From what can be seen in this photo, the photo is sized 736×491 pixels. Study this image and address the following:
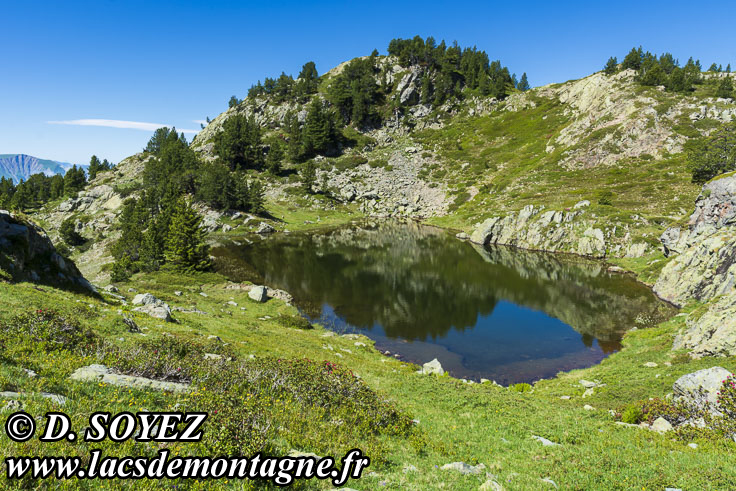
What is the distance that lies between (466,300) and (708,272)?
87.9 ft

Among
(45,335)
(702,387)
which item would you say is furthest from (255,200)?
(702,387)

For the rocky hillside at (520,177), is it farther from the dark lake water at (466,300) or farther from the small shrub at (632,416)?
the small shrub at (632,416)

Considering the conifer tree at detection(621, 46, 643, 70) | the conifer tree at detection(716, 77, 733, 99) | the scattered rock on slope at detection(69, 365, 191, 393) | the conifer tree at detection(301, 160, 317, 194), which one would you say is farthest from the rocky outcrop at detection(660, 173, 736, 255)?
the conifer tree at detection(621, 46, 643, 70)

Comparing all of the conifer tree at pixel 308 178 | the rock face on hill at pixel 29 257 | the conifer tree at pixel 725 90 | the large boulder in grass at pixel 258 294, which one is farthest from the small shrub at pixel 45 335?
the conifer tree at pixel 725 90

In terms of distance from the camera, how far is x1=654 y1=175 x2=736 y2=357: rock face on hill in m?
22.8

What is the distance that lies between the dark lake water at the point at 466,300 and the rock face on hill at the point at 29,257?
79.1 ft

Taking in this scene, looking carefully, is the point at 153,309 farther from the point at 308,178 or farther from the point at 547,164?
the point at 547,164

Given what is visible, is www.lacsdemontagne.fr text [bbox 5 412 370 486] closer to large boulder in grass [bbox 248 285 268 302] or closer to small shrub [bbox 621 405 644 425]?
small shrub [bbox 621 405 644 425]

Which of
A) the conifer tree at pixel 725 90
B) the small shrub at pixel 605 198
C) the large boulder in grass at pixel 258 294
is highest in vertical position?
the conifer tree at pixel 725 90

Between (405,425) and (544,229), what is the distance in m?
82.4

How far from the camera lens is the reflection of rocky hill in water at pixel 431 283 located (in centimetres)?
4172

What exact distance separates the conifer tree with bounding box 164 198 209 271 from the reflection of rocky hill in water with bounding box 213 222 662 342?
245 inches

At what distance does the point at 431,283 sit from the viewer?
55.8m

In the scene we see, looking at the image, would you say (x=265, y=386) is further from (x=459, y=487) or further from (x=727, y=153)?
(x=727, y=153)
